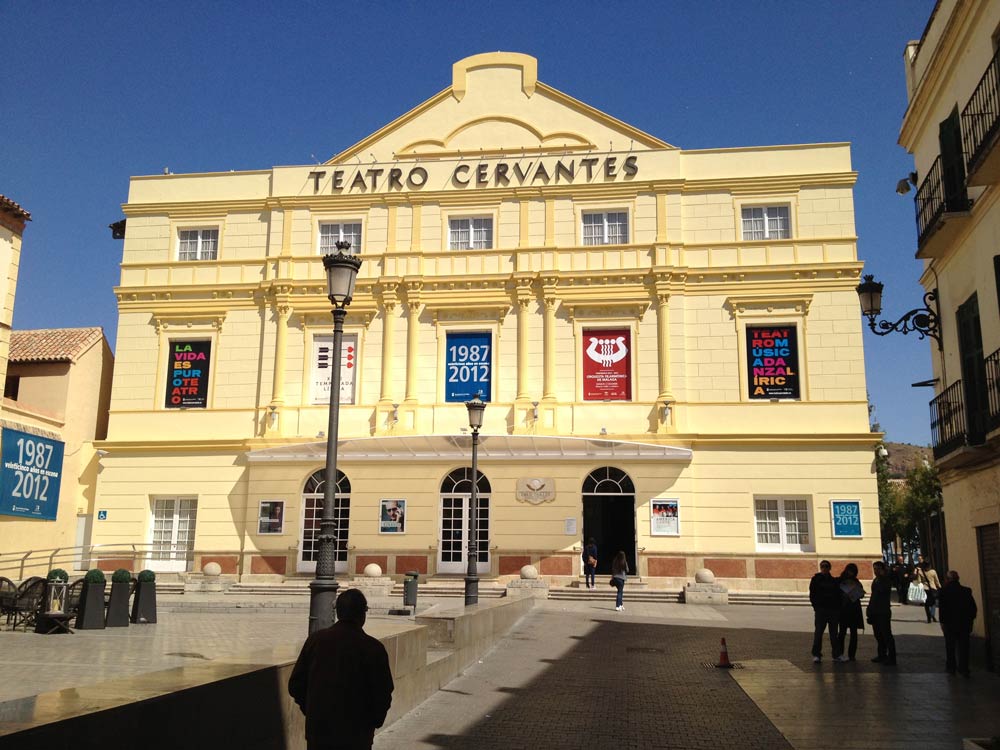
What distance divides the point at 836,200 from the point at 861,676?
18.9 m

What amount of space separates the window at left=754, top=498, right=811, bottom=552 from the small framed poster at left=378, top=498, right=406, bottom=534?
34.3 ft

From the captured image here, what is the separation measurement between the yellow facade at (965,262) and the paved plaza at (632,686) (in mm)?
2192

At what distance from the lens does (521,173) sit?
29.3m

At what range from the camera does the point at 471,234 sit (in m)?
29.5

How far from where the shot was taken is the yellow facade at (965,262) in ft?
42.4

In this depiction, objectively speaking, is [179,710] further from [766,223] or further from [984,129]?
[766,223]

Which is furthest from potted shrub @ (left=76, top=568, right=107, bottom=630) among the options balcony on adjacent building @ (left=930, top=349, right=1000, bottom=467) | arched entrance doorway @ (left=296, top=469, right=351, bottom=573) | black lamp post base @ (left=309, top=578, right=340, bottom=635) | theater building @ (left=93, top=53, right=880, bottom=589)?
balcony on adjacent building @ (left=930, top=349, right=1000, bottom=467)

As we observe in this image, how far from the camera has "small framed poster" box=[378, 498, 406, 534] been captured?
27375 millimetres

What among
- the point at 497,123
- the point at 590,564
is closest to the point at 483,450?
the point at 590,564

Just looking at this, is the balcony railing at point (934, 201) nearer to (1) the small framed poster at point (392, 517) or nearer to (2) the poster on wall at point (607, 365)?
(2) the poster on wall at point (607, 365)

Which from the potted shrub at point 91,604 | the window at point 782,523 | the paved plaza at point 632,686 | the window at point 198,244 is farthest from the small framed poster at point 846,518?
the window at point 198,244

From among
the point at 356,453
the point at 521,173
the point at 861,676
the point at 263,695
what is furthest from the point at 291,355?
the point at 263,695

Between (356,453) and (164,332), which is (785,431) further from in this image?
(164,332)

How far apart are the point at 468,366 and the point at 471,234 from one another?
449cm
